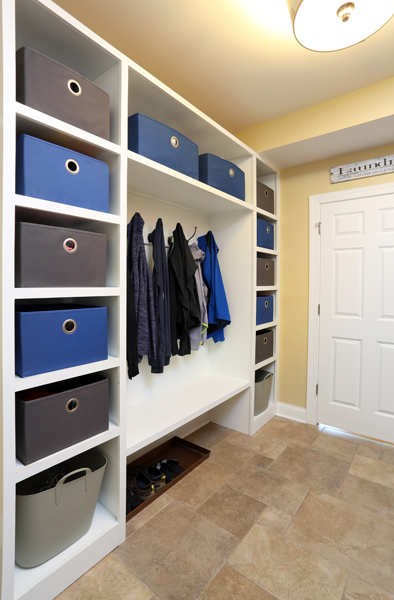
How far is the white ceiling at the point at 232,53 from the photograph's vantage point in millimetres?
1569

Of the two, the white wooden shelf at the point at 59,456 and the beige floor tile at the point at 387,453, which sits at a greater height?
the white wooden shelf at the point at 59,456

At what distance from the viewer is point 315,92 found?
2.21m

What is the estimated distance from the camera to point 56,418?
4.02 feet

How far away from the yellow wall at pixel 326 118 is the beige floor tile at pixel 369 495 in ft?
8.02

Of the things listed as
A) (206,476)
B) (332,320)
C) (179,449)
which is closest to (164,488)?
(206,476)

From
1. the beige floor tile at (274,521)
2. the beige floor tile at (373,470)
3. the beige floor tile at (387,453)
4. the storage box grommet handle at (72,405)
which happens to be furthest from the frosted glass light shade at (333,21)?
the beige floor tile at (387,453)

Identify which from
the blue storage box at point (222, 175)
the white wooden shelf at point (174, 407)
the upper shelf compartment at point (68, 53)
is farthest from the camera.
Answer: the blue storage box at point (222, 175)

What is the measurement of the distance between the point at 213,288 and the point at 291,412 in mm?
1496

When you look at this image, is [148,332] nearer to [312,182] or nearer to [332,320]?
[332,320]

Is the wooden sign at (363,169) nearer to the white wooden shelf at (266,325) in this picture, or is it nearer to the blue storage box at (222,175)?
the blue storage box at (222,175)

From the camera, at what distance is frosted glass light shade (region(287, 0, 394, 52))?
124 cm

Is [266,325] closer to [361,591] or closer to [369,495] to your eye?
[369,495]

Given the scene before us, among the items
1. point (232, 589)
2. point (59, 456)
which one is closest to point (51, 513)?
point (59, 456)

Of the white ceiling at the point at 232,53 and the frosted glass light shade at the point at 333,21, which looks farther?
the white ceiling at the point at 232,53
